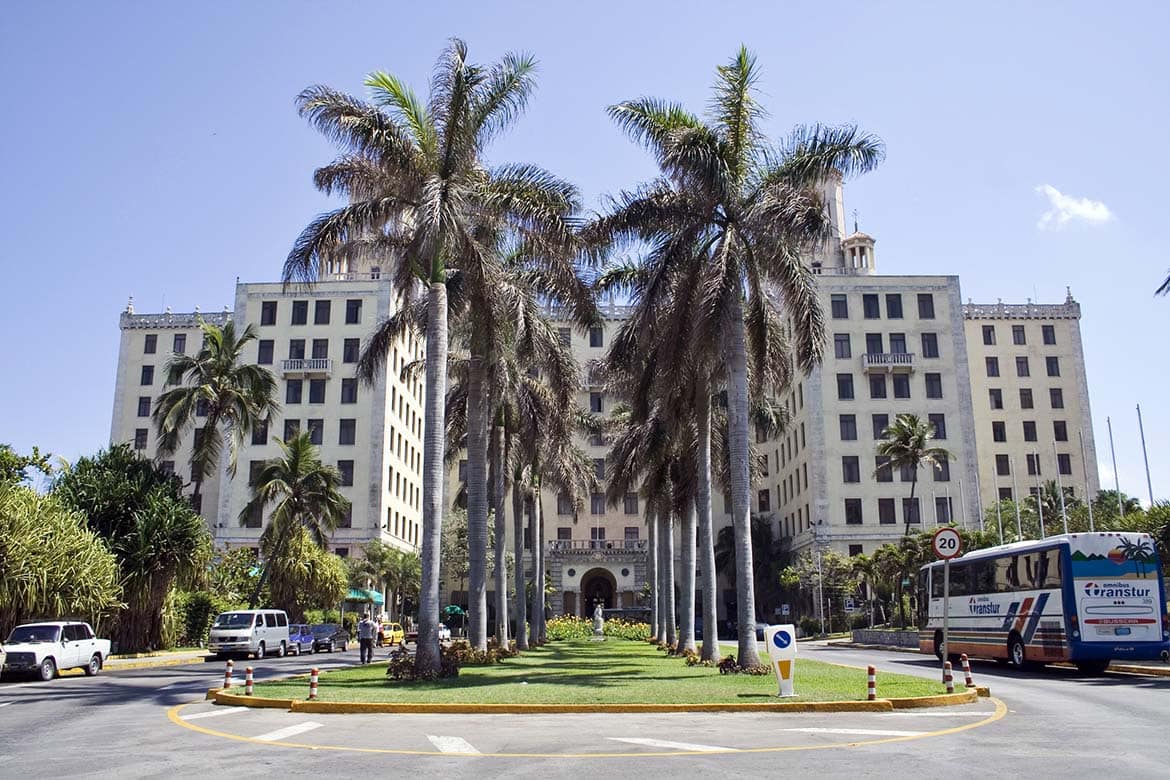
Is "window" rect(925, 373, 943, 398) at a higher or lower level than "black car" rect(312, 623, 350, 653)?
higher

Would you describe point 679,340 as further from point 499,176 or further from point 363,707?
point 363,707

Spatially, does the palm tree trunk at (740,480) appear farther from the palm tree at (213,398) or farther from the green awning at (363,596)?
the green awning at (363,596)

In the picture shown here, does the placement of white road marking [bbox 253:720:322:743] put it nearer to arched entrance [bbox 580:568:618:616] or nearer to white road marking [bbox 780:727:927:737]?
white road marking [bbox 780:727:927:737]

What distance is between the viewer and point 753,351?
1017 inches

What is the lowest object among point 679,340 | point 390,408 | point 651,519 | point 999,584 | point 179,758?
point 179,758

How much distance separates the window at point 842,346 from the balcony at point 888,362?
131 centimetres

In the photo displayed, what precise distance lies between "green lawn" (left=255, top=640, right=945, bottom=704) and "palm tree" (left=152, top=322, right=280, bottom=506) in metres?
21.7

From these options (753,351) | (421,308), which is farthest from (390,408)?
(753,351)

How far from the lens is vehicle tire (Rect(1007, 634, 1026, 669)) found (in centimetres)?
2683

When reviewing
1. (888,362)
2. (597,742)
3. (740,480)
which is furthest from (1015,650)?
(888,362)

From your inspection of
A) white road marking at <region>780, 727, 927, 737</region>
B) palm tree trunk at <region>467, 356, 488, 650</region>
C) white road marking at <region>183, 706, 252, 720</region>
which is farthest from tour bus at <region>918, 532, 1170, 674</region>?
white road marking at <region>183, 706, 252, 720</region>

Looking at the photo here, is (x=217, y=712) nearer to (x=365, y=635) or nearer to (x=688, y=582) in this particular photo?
(x=365, y=635)

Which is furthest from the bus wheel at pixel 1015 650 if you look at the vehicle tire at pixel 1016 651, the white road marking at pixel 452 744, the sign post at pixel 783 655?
the white road marking at pixel 452 744

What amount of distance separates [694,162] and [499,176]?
5.26m
